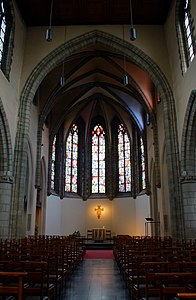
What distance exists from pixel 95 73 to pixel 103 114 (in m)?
6.91

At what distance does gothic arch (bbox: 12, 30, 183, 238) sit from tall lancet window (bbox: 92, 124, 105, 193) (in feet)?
44.1

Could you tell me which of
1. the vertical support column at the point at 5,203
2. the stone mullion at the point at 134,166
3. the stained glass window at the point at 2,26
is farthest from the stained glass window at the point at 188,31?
the stone mullion at the point at 134,166

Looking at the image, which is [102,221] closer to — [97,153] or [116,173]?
[116,173]

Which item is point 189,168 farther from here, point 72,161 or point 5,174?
point 72,161

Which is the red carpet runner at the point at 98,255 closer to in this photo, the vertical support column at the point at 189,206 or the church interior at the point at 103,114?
the church interior at the point at 103,114

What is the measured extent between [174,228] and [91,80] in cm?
1406

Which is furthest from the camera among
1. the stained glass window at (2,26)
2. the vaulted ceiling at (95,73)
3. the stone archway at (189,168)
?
the vaulted ceiling at (95,73)

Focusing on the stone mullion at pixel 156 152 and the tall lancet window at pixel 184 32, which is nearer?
the tall lancet window at pixel 184 32

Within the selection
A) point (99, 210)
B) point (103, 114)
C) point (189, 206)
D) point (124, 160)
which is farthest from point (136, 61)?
point (99, 210)

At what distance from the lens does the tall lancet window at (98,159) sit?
27578 millimetres

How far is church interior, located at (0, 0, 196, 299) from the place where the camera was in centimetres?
1304

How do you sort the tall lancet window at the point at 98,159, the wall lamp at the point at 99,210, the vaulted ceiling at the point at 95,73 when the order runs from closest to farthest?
the vaulted ceiling at the point at 95,73
the wall lamp at the point at 99,210
the tall lancet window at the point at 98,159

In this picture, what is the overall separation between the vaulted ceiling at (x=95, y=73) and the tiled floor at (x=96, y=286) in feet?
31.8

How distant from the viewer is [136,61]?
15.6 meters
